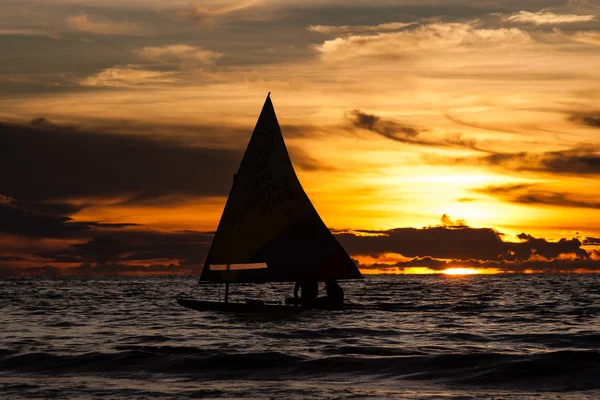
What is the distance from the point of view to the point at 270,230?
138ft

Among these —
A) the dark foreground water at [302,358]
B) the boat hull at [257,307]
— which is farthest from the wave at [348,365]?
the boat hull at [257,307]

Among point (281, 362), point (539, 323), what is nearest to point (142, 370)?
point (281, 362)

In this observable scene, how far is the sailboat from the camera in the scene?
41.5 meters

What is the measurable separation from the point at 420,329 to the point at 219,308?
34.6 feet

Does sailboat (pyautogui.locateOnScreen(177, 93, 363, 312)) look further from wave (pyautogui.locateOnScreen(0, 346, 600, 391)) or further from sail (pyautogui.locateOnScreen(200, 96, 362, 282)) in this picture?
wave (pyautogui.locateOnScreen(0, 346, 600, 391))

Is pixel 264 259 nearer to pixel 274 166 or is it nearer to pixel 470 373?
pixel 274 166

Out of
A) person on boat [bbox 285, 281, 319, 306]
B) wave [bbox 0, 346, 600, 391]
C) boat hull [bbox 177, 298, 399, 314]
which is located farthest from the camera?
person on boat [bbox 285, 281, 319, 306]

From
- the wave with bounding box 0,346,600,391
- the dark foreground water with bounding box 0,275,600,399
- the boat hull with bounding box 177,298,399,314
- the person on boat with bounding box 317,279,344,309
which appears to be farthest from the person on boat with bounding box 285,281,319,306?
the wave with bounding box 0,346,600,391

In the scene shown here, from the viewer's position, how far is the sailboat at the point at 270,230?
136ft

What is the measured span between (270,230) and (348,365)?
1597cm

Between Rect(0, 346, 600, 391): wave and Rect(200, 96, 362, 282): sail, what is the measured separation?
11.7m

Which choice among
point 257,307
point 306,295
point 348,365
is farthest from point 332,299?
point 348,365

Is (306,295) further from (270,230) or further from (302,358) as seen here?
(302,358)

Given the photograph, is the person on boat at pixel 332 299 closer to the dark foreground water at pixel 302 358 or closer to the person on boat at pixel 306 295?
the person on boat at pixel 306 295
